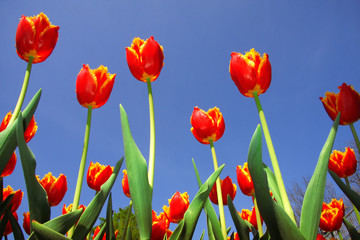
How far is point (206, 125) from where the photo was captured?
2.24 metres

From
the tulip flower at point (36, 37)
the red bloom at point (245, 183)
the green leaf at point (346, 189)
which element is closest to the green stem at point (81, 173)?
the tulip flower at point (36, 37)

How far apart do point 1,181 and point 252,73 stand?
170 cm

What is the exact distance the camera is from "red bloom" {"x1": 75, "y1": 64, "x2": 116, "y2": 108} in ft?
5.56

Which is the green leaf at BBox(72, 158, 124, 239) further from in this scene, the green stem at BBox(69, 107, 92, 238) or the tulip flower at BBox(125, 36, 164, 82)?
the tulip flower at BBox(125, 36, 164, 82)

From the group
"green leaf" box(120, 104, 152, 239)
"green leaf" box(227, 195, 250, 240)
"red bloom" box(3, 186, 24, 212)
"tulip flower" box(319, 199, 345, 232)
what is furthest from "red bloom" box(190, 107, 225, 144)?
"tulip flower" box(319, 199, 345, 232)

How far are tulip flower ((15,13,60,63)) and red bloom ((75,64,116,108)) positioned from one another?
0.28 metres

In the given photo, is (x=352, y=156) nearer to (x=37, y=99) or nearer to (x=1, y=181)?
(x=37, y=99)

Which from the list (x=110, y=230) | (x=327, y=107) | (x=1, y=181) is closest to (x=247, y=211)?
(x=327, y=107)

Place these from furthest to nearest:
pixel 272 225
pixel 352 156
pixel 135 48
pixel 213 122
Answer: pixel 352 156 < pixel 213 122 < pixel 135 48 < pixel 272 225

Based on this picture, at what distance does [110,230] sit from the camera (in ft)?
5.12

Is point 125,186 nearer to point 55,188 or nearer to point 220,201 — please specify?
point 55,188

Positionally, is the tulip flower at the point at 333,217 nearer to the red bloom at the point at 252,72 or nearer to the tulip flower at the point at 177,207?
the tulip flower at the point at 177,207

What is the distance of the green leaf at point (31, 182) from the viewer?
3.61 ft

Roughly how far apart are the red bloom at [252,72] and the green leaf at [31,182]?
1196 millimetres
